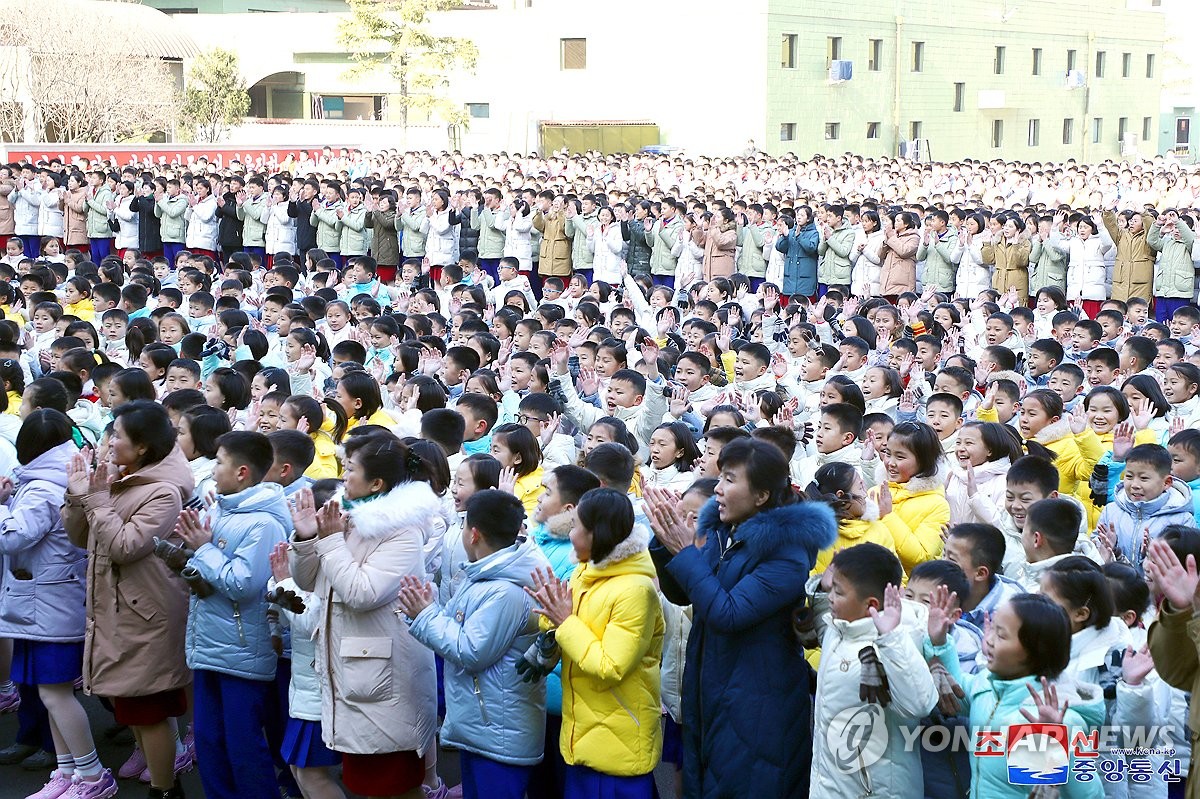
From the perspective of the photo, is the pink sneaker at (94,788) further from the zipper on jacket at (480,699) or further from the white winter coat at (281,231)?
the white winter coat at (281,231)

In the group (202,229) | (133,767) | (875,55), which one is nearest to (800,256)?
(202,229)

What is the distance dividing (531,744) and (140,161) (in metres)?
22.6

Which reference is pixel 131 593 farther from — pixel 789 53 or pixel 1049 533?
pixel 789 53

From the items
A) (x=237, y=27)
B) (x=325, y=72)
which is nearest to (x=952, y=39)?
(x=325, y=72)

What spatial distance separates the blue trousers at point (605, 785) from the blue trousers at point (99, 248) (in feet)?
50.7

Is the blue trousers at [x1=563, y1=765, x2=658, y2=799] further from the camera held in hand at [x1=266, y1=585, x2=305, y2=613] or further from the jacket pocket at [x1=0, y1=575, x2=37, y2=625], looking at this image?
the jacket pocket at [x1=0, y1=575, x2=37, y2=625]

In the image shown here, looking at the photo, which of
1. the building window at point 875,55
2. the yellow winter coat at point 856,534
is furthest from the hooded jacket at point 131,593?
the building window at point 875,55

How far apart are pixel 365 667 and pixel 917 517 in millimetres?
1995

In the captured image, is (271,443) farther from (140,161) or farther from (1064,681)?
(140,161)

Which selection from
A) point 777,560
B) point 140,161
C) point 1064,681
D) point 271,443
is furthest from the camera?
point 140,161

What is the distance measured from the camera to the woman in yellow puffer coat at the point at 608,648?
3639mm

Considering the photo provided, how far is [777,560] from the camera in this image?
11.6 feet

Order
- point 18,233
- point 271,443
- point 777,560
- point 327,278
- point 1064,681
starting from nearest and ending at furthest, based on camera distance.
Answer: point 1064,681 → point 777,560 → point 271,443 → point 327,278 → point 18,233

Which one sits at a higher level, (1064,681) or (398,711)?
(1064,681)
